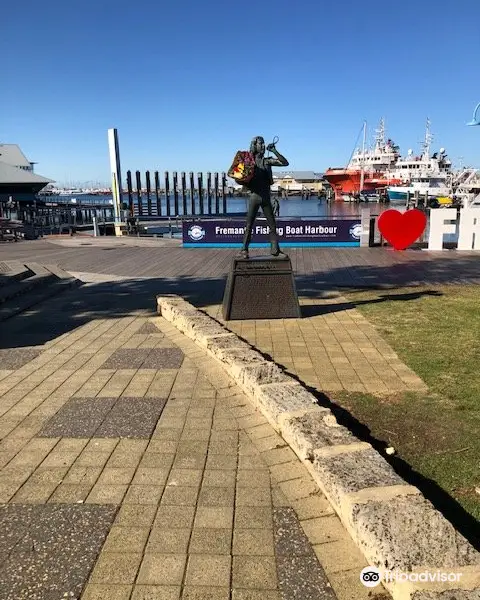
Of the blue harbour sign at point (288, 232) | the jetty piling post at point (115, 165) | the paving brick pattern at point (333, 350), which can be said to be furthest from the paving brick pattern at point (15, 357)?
the jetty piling post at point (115, 165)

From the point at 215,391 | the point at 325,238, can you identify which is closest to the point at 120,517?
the point at 215,391

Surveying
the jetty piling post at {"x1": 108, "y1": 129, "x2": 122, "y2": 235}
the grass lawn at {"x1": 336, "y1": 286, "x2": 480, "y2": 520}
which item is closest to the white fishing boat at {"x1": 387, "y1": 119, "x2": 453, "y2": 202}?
the jetty piling post at {"x1": 108, "y1": 129, "x2": 122, "y2": 235}

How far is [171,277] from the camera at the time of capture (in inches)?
545

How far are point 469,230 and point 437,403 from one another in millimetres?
16185

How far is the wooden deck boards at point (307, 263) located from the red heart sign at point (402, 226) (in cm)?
47

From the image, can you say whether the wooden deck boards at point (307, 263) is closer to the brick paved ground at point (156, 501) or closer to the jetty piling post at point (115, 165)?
the brick paved ground at point (156, 501)

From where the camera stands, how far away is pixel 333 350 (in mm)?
6801

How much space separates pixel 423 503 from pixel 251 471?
4.28 feet

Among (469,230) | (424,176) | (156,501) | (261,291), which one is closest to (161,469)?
(156,501)

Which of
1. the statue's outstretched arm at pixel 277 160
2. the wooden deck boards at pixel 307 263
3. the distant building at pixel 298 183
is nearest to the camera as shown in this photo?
the statue's outstretched arm at pixel 277 160

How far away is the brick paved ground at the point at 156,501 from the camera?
2.59 metres

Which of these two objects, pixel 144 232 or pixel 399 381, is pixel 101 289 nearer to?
pixel 399 381

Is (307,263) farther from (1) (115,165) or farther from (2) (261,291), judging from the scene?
(1) (115,165)

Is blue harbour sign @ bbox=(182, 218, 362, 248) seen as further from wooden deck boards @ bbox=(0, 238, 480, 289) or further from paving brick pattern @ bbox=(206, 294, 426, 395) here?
paving brick pattern @ bbox=(206, 294, 426, 395)
